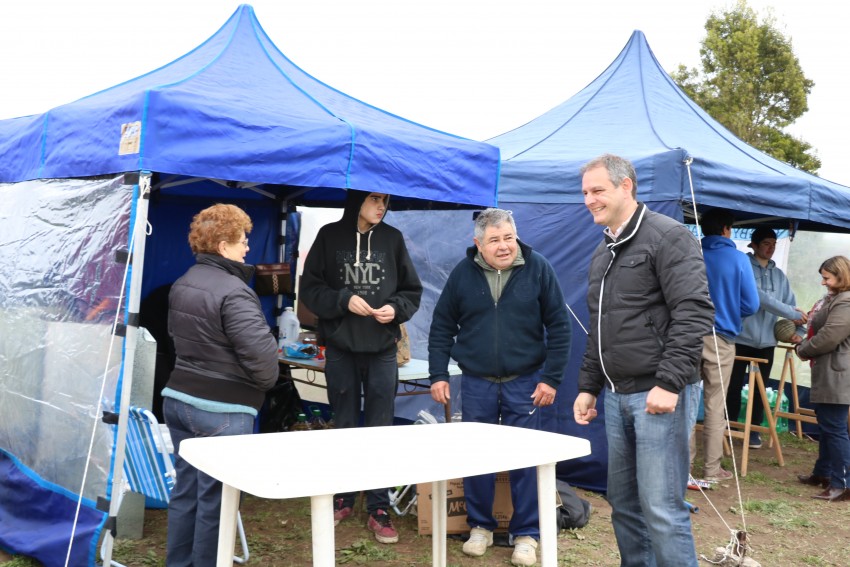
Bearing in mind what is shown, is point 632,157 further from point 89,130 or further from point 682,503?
point 89,130

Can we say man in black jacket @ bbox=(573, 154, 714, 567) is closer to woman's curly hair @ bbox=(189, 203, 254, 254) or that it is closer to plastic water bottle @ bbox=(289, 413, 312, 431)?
woman's curly hair @ bbox=(189, 203, 254, 254)

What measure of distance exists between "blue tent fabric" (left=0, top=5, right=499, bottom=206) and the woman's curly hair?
22 cm

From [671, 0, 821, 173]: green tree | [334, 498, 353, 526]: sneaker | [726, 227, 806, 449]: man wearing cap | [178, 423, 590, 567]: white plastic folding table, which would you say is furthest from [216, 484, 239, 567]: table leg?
[671, 0, 821, 173]: green tree

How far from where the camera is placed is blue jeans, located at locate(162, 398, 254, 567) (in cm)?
274

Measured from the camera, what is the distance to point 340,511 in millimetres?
3967

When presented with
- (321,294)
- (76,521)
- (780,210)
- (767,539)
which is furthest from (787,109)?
(76,521)

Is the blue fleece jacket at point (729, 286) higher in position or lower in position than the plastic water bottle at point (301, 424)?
higher

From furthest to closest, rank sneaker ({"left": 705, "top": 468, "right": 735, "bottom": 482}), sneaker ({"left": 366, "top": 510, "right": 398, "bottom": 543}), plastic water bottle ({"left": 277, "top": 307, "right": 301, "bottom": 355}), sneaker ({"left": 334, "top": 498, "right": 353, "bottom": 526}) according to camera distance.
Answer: plastic water bottle ({"left": 277, "top": 307, "right": 301, "bottom": 355}) < sneaker ({"left": 705, "top": 468, "right": 735, "bottom": 482}) < sneaker ({"left": 334, "top": 498, "right": 353, "bottom": 526}) < sneaker ({"left": 366, "top": 510, "right": 398, "bottom": 543})

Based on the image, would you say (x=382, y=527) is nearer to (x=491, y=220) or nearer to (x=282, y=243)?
(x=491, y=220)

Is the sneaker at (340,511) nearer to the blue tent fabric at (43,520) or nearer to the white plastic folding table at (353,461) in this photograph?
the blue tent fabric at (43,520)

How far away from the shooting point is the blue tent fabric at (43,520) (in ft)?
10.2

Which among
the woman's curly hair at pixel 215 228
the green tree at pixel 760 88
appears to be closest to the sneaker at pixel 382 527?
the woman's curly hair at pixel 215 228

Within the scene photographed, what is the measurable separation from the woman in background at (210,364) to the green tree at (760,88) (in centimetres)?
1643

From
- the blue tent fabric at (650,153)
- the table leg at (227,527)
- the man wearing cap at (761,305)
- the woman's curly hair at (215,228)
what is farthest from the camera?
the man wearing cap at (761,305)
